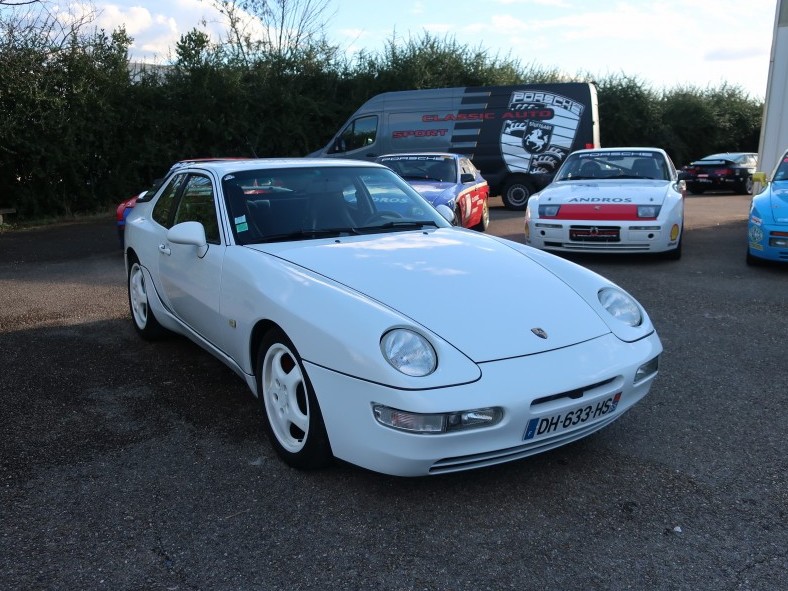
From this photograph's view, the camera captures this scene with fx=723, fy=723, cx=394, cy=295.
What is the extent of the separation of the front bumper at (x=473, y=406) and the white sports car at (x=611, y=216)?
5.54 metres

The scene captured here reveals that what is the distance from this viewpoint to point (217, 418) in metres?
3.98

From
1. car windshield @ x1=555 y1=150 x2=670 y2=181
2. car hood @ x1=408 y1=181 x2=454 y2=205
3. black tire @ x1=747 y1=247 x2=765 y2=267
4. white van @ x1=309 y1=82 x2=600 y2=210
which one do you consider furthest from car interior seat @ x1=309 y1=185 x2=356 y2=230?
white van @ x1=309 y1=82 x2=600 y2=210

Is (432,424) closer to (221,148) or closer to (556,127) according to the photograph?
(556,127)

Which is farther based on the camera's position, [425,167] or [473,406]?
[425,167]

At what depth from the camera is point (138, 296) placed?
5.61 m

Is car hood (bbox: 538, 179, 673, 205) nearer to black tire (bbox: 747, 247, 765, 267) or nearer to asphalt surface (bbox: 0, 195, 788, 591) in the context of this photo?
black tire (bbox: 747, 247, 765, 267)

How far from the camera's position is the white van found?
1539 cm

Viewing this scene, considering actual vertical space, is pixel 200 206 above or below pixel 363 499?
above

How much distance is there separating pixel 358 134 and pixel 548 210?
28.2 ft

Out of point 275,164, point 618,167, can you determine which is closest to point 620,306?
point 275,164

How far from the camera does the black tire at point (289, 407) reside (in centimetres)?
310

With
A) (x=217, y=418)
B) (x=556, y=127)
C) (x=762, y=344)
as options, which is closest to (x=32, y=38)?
(x=556, y=127)

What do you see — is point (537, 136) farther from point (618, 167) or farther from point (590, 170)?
point (618, 167)

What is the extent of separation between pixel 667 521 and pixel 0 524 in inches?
104
